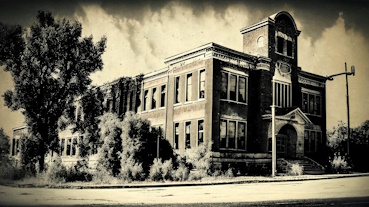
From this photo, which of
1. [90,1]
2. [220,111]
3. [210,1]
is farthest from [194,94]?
[90,1]

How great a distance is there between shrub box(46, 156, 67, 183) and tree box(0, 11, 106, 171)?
261mm

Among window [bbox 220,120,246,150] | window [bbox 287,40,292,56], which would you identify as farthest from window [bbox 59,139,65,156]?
window [bbox 287,40,292,56]

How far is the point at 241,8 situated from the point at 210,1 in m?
1.01

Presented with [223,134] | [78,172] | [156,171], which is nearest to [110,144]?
[78,172]

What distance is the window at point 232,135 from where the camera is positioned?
41.2ft

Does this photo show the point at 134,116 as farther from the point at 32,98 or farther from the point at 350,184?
the point at 350,184

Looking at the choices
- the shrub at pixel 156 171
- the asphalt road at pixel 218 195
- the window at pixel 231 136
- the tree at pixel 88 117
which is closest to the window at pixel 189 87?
the window at pixel 231 136

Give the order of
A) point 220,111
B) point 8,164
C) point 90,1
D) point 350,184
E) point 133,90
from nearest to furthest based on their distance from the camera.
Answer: point 8,164 < point 90,1 < point 133,90 < point 350,184 < point 220,111

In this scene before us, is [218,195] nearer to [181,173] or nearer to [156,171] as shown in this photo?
[181,173]

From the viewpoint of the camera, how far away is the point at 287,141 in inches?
555

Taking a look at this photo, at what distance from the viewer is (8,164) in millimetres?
8812

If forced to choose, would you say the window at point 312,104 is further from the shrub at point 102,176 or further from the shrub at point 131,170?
the shrub at point 102,176

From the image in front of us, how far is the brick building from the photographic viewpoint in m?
11.9

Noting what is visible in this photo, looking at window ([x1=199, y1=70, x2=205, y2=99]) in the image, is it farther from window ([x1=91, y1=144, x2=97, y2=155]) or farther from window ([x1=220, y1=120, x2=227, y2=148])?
window ([x1=91, y1=144, x2=97, y2=155])
